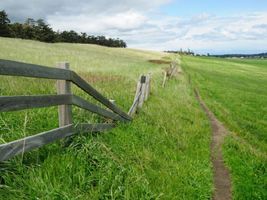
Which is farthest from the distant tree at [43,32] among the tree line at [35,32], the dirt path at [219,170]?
the dirt path at [219,170]

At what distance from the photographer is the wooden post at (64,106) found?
5801 mm

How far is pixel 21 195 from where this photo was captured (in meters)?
4.34

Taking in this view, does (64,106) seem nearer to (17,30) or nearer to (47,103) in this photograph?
(47,103)

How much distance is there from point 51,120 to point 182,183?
2.91 m

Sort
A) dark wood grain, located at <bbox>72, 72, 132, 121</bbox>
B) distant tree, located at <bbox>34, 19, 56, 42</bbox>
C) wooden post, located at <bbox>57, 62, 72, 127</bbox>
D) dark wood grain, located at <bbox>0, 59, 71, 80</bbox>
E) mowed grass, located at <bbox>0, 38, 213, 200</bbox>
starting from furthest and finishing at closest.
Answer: distant tree, located at <bbox>34, 19, 56, 42</bbox> < dark wood grain, located at <bbox>72, 72, 132, 121</bbox> < wooden post, located at <bbox>57, 62, 72, 127</bbox> < mowed grass, located at <bbox>0, 38, 213, 200</bbox> < dark wood grain, located at <bbox>0, 59, 71, 80</bbox>

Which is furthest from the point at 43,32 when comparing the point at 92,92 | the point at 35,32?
the point at 92,92

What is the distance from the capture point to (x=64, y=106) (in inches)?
232

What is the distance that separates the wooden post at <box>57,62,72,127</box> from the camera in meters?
5.80

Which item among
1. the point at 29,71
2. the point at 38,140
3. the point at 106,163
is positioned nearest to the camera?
the point at 29,71

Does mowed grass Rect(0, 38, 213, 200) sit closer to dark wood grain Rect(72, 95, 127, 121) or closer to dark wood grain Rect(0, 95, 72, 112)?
dark wood grain Rect(72, 95, 127, 121)

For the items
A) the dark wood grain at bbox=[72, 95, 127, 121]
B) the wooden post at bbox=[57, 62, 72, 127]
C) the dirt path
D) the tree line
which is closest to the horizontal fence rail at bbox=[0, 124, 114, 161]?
the wooden post at bbox=[57, 62, 72, 127]

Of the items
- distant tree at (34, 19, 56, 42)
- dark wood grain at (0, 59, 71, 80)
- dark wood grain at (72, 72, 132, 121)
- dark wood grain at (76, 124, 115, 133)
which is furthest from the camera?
distant tree at (34, 19, 56, 42)

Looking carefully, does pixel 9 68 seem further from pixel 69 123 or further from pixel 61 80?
pixel 69 123

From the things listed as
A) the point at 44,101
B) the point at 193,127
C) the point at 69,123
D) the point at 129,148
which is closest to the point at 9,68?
the point at 44,101
